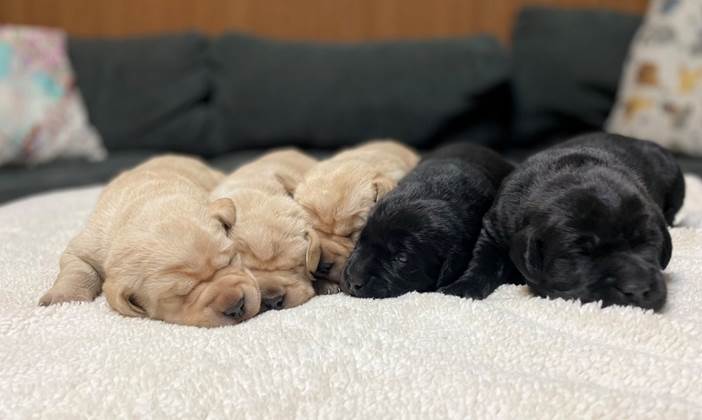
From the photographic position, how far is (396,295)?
5.09ft

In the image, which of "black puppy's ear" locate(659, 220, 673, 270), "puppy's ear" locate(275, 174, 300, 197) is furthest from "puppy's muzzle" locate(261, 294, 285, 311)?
"black puppy's ear" locate(659, 220, 673, 270)

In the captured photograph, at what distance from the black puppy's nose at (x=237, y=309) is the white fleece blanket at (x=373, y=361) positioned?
9 cm

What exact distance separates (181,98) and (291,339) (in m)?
2.98

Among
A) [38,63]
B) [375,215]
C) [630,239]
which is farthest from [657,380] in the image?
[38,63]

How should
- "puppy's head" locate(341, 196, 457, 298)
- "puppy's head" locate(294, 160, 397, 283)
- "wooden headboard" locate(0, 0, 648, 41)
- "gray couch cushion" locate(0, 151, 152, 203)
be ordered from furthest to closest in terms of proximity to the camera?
"wooden headboard" locate(0, 0, 648, 41) < "gray couch cushion" locate(0, 151, 152, 203) < "puppy's head" locate(294, 160, 397, 283) < "puppy's head" locate(341, 196, 457, 298)

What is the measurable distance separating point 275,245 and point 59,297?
514mm

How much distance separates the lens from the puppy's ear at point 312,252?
1673 mm

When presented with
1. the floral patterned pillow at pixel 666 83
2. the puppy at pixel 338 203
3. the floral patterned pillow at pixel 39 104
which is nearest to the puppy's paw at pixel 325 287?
the puppy at pixel 338 203

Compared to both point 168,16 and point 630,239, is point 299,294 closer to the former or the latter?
point 630,239

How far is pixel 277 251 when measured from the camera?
65.8 inches

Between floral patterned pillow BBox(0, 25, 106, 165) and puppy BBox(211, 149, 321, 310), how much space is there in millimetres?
2328

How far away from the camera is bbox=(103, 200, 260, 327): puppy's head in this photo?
4.76 feet

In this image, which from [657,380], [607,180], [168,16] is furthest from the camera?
[168,16]

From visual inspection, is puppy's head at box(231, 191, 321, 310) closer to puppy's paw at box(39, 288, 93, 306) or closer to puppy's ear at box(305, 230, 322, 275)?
puppy's ear at box(305, 230, 322, 275)
